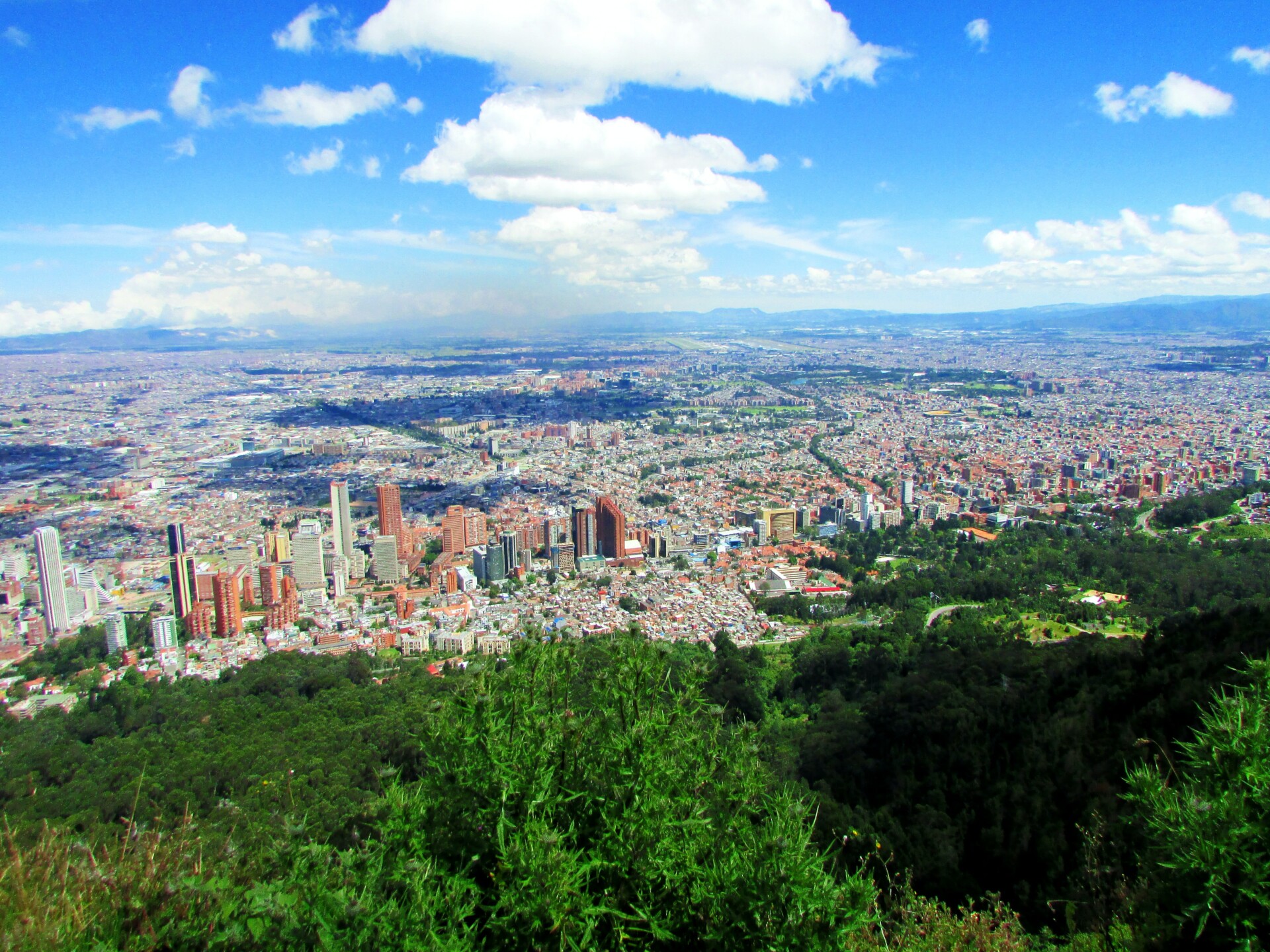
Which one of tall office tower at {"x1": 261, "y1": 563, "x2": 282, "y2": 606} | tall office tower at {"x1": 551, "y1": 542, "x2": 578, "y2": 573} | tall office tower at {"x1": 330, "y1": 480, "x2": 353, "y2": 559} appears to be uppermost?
tall office tower at {"x1": 330, "y1": 480, "x2": 353, "y2": 559}

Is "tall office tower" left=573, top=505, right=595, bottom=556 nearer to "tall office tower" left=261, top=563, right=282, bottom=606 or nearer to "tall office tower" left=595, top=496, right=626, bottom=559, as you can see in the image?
"tall office tower" left=595, top=496, right=626, bottom=559

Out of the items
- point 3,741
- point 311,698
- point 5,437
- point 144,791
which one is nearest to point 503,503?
point 311,698

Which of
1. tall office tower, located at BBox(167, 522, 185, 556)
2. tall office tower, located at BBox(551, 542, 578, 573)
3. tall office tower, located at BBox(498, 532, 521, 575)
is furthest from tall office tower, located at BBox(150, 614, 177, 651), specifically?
tall office tower, located at BBox(551, 542, 578, 573)

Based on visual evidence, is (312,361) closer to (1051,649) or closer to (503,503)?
(503,503)

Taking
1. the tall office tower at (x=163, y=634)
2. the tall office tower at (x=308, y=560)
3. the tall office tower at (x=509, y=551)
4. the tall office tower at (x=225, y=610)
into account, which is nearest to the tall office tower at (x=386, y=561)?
the tall office tower at (x=308, y=560)

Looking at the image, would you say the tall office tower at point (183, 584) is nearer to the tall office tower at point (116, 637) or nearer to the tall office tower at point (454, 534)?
the tall office tower at point (116, 637)

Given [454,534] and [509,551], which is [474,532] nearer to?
[454,534]
